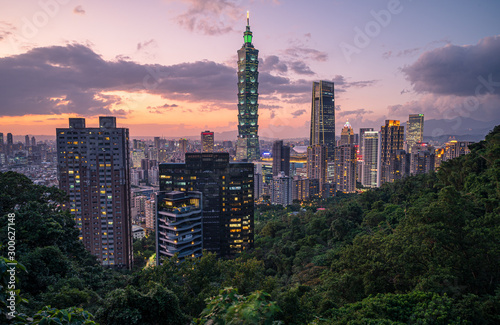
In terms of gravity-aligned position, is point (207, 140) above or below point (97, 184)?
above

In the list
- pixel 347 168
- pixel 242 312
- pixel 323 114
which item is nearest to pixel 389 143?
pixel 347 168

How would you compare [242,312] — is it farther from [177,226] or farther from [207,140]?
[207,140]

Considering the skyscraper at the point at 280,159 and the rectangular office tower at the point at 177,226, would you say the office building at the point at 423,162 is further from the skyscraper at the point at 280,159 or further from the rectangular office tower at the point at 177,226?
the rectangular office tower at the point at 177,226

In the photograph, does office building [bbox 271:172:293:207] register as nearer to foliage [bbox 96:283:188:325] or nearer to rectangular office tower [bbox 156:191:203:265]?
rectangular office tower [bbox 156:191:203:265]

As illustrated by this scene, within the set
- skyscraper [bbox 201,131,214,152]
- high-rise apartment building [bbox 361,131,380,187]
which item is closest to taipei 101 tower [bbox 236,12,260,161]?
skyscraper [bbox 201,131,214,152]

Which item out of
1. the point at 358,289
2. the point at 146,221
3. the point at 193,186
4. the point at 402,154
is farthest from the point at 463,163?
the point at 402,154

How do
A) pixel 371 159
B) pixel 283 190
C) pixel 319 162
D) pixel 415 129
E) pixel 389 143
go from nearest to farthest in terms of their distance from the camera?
pixel 283 190 < pixel 319 162 < pixel 389 143 < pixel 371 159 < pixel 415 129

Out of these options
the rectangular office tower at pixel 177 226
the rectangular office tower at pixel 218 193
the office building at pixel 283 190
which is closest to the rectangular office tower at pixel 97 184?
the rectangular office tower at pixel 218 193
